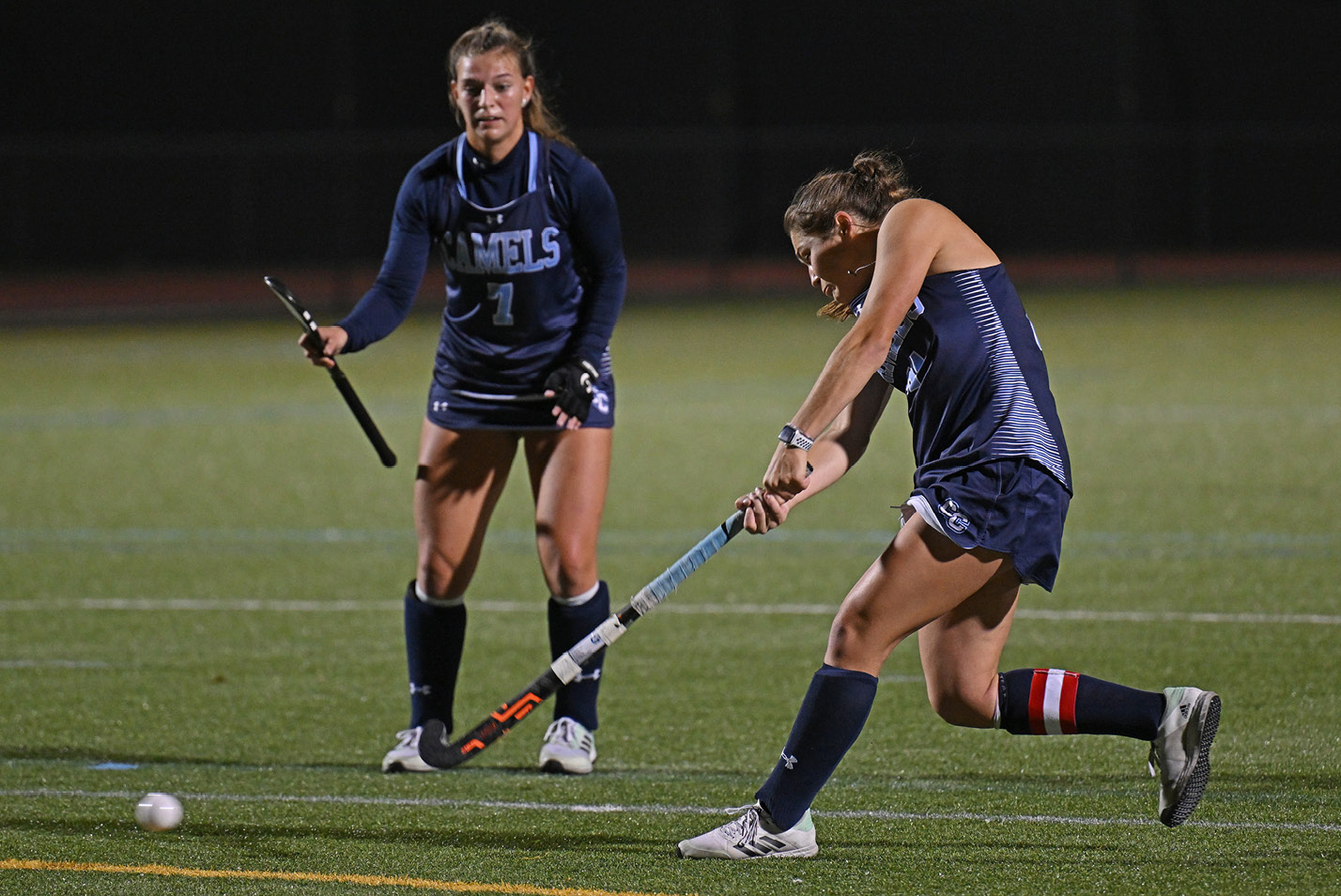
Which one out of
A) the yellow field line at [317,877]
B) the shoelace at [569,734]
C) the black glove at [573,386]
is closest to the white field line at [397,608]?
the shoelace at [569,734]

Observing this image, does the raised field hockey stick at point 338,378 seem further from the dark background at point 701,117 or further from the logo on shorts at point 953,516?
the dark background at point 701,117

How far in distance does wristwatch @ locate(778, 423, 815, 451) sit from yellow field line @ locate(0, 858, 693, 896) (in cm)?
101

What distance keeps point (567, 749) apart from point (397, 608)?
2487 millimetres

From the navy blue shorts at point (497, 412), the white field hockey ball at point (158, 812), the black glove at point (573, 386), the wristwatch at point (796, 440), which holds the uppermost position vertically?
the wristwatch at point (796, 440)

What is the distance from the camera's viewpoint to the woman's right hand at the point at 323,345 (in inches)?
192

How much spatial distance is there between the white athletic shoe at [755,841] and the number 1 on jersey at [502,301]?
5.63 feet

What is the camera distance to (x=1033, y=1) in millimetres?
34062

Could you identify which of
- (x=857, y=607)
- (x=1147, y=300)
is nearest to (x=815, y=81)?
(x=1147, y=300)

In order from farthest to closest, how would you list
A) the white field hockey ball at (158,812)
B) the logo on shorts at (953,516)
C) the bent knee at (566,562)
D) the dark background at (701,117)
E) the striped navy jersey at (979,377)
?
1. the dark background at (701,117)
2. the bent knee at (566,562)
3. the white field hockey ball at (158,812)
4. the striped navy jersey at (979,377)
5. the logo on shorts at (953,516)

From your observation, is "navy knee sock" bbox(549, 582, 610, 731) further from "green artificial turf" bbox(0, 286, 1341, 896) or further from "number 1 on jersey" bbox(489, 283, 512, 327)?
"number 1 on jersey" bbox(489, 283, 512, 327)

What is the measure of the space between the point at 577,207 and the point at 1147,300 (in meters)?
20.9

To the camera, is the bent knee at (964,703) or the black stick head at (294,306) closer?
the bent knee at (964,703)

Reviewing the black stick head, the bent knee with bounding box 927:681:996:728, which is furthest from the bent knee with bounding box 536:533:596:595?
the bent knee with bounding box 927:681:996:728

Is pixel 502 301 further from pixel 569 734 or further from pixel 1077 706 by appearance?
pixel 1077 706
